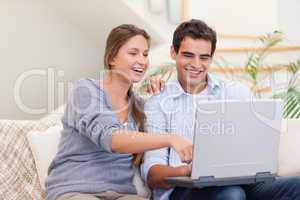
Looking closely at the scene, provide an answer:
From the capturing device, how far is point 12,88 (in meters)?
4.16

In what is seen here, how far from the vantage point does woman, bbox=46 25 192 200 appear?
76.8 inches

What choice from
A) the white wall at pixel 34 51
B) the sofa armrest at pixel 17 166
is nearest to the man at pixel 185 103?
the sofa armrest at pixel 17 166

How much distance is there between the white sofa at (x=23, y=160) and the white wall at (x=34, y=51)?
5.29 feet

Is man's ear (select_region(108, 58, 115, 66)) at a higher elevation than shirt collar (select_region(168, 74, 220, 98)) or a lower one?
higher

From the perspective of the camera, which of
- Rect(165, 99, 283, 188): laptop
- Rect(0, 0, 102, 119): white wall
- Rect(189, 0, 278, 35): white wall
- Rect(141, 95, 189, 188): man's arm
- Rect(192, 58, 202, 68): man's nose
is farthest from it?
Rect(0, 0, 102, 119): white wall

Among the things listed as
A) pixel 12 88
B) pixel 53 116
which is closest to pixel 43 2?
pixel 12 88

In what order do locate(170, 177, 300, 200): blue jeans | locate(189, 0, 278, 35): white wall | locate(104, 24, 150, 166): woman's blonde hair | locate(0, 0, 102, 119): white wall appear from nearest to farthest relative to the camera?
1. locate(170, 177, 300, 200): blue jeans
2. locate(104, 24, 150, 166): woman's blonde hair
3. locate(189, 0, 278, 35): white wall
4. locate(0, 0, 102, 119): white wall

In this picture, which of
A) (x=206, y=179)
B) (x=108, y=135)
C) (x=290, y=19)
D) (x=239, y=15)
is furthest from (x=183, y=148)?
(x=290, y=19)

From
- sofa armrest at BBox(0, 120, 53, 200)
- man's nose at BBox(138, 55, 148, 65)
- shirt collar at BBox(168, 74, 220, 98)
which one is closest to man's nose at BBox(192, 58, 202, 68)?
shirt collar at BBox(168, 74, 220, 98)

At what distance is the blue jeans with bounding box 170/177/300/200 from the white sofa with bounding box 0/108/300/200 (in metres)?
0.31

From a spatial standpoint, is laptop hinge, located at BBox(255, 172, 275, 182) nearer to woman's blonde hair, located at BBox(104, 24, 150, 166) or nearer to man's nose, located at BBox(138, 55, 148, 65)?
woman's blonde hair, located at BBox(104, 24, 150, 166)

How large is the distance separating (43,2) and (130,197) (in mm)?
2529

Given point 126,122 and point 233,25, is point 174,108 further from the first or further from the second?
point 233,25

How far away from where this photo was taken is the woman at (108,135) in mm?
1951
